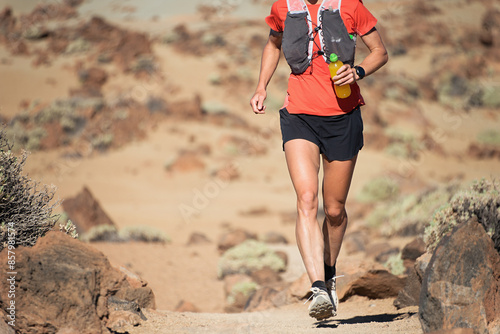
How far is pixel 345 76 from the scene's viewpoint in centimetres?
342

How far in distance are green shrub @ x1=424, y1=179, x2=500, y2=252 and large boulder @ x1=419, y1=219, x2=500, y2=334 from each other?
45.8 inches

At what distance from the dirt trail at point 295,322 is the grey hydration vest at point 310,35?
1798 mm

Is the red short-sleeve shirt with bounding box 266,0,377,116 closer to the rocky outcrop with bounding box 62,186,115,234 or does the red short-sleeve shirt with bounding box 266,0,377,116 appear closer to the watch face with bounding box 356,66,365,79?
the watch face with bounding box 356,66,365,79

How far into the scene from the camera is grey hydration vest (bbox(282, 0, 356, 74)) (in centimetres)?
355

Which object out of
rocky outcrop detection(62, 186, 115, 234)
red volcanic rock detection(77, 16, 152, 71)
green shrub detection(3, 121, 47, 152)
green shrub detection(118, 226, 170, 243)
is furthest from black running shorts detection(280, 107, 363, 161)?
red volcanic rock detection(77, 16, 152, 71)

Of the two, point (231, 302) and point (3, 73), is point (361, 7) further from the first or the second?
point (3, 73)

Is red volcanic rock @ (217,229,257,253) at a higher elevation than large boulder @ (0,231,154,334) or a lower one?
Result: lower

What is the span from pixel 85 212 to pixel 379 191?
7.97 metres

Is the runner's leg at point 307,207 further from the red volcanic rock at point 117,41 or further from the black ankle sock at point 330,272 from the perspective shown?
the red volcanic rock at point 117,41

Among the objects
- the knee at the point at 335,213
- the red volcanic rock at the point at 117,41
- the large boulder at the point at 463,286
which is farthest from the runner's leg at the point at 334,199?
the red volcanic rock at the point at 117,41

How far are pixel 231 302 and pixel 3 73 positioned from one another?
2336cm

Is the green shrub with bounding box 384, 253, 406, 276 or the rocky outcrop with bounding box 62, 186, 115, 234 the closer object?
the green shrub with bounding box 384, 253, 406, 276

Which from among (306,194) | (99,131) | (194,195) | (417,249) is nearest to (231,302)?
(417,249)

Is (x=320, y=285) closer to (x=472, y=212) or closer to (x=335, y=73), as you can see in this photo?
(x=335, y=73)
